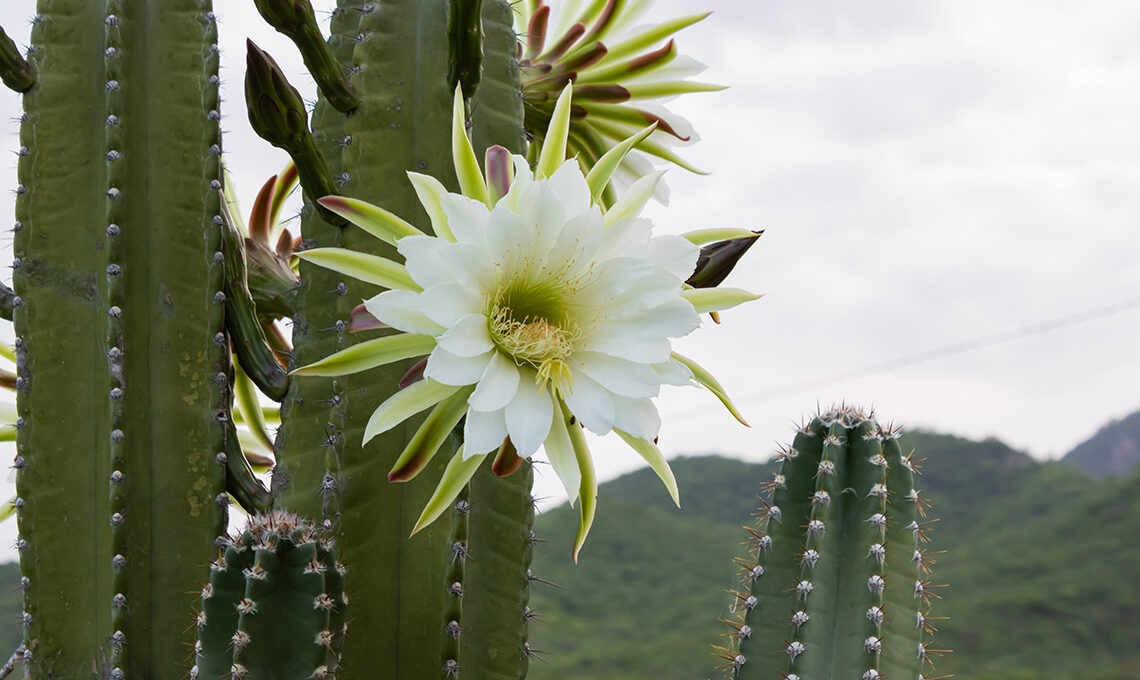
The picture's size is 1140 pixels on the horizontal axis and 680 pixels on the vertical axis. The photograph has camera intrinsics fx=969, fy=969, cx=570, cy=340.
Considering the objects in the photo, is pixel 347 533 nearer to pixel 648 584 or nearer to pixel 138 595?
pixel 138 595

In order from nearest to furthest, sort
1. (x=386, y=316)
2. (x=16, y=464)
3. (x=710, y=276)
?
(x=386, y=316) < (x=710, y=276) < (x=16, y=464)

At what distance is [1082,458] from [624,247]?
21688 millimetres

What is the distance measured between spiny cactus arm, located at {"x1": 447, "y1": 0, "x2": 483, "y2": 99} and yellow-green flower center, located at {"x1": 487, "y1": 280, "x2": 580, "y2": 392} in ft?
0.62

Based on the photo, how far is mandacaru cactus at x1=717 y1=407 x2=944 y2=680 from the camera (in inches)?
32.0

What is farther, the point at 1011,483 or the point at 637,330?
the point at 1011,483

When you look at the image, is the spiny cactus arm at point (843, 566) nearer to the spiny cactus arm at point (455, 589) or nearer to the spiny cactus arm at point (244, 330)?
the spiny cactus arm at point (455, 589)

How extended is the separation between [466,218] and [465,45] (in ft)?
0.73

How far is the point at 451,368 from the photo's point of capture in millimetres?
567

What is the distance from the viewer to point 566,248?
2.01ft

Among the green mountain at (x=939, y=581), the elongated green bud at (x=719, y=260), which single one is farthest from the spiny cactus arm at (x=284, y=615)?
the green mountain at (x=939, y=581)

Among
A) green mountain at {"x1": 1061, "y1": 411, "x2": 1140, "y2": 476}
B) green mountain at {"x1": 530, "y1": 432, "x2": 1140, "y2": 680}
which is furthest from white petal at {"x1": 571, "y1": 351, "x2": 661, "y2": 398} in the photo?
green mountain at {"x1": 1061, "y1": 411, "x2": 1140, "y2": 476}

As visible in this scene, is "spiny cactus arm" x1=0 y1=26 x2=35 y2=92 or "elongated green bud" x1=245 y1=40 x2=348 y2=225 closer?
"elongated green bud" x1=245 y1=40 x2=348 y2=225

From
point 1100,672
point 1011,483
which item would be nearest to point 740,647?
point 1100,672

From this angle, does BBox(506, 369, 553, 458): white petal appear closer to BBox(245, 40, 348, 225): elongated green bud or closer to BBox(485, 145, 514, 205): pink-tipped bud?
BBox(485, 145, 514, 205): pink-tipped bud
